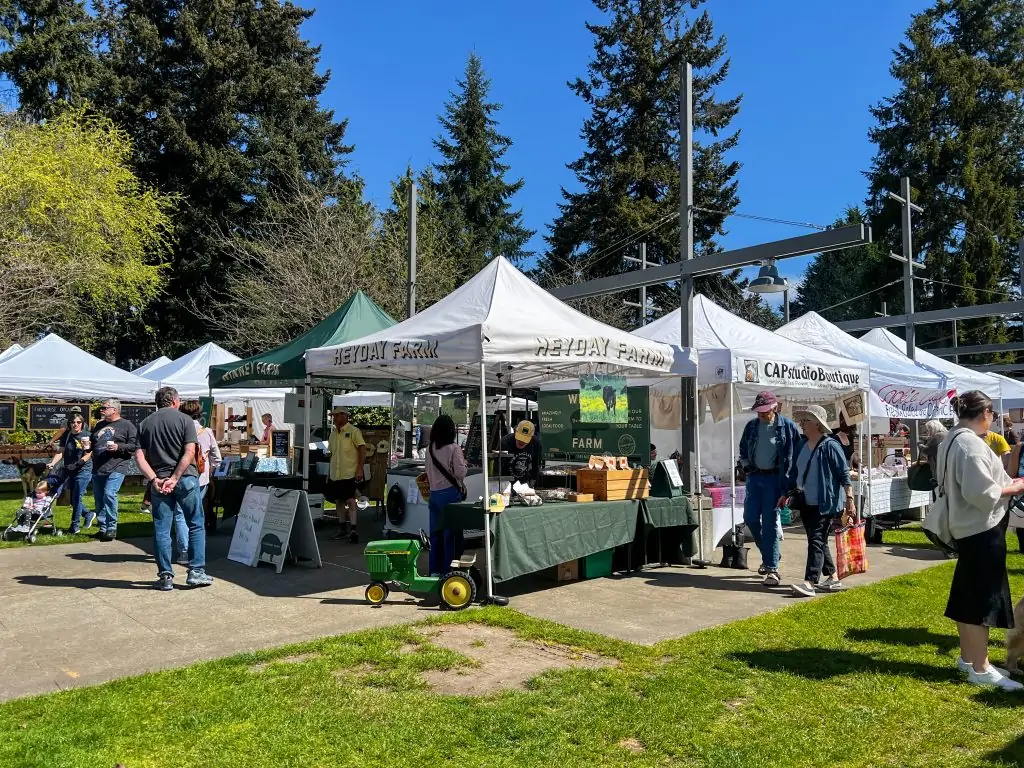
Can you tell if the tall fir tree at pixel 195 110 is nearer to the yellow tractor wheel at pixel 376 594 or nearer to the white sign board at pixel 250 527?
the white sign board at pixel 250 527

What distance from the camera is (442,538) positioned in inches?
282

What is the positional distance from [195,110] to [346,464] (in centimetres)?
2649

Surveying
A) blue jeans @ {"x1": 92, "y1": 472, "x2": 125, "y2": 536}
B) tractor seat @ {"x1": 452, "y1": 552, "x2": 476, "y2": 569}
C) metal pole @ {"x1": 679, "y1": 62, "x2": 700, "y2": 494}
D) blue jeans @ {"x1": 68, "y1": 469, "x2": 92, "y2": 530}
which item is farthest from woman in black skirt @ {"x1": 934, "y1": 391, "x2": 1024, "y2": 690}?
blue jeans @ {"x1": 68, "y1": 469, "x2": 92, "y2": 530}

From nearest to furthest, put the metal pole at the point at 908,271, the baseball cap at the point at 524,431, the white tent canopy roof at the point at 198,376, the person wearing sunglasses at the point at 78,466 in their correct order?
the baseball cap at the point at 524,431 < the person wearing sunglasses at the point at 78,466 < the metal pole at the point at 908,271 < the white tent canopy roof at the point at 198,376

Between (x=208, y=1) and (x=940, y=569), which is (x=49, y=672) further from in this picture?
(x=208, y=1)

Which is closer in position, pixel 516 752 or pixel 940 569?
pixel 516 752

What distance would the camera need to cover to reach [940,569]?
8.59 metres

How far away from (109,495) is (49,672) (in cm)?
575

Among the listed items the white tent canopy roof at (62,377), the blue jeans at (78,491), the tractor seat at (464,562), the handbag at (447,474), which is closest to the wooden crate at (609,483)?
the handbag at (447,474)

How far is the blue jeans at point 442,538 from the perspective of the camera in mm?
7062

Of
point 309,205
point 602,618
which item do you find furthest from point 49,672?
point 309,205

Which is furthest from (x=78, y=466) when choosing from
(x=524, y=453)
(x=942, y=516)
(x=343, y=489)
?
(x=942, y=516)

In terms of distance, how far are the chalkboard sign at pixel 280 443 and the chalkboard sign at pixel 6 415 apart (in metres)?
6.57

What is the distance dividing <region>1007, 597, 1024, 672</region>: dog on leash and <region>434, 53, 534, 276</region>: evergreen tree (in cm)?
3503
